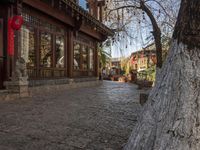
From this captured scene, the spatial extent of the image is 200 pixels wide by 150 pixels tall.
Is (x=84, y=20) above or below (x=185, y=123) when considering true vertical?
above

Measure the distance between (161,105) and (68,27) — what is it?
12.9 metres

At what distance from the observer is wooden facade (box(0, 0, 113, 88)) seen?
10.3 meters

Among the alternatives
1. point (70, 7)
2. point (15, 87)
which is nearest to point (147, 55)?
point (70, 7)

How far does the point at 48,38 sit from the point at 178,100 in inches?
437

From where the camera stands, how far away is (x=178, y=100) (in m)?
3.12

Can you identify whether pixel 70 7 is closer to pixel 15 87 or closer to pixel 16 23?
pixel 16 23

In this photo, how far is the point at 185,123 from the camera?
9.86ft

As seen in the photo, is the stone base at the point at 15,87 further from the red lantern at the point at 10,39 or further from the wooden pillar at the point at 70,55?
the wooden pillar at the point at 70,55

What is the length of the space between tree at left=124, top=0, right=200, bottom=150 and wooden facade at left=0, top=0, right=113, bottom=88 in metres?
7.65

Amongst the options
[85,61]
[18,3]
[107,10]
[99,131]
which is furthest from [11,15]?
[85,61]

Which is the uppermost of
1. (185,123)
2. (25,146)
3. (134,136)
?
(185,123)

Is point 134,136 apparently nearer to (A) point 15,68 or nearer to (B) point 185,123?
(B) point 185,123

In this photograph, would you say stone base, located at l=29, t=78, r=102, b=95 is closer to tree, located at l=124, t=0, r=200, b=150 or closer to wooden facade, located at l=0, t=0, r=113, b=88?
wooden facade, located at l=0, t=0, r=113, b=88

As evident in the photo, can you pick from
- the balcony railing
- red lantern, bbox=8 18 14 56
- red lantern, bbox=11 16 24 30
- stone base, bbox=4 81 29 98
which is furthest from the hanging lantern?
the balcony railing
